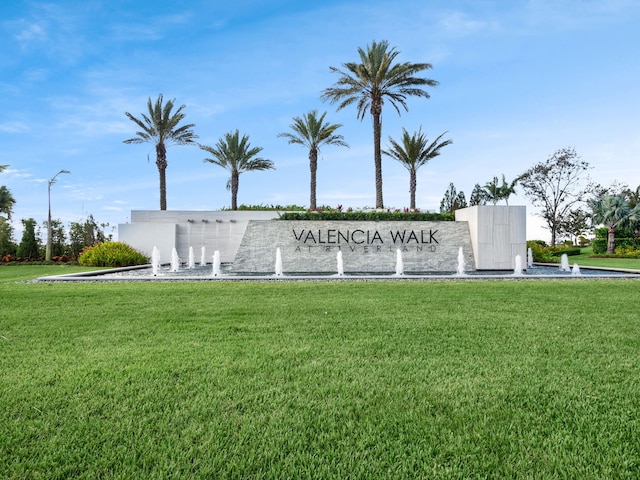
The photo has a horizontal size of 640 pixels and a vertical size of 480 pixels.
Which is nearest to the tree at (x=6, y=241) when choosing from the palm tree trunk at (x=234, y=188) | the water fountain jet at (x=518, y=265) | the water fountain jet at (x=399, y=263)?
the palm tree trunk at (x=234, y=188)

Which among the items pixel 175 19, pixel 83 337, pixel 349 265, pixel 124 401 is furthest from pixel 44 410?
pixel 349 265

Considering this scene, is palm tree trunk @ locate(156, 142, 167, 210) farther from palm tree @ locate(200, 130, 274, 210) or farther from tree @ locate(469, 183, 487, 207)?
tree @ locate(469, 183, 487, 207)

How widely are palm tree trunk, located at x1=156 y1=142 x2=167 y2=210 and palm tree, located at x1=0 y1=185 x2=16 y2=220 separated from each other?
2133 centimetres

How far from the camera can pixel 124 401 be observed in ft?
9.91

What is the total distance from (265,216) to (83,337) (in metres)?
20.2

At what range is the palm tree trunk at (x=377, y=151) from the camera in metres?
24.0

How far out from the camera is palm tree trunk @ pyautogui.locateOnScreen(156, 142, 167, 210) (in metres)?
28.7

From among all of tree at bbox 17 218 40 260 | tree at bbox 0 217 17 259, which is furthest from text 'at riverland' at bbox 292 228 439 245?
tree at bbox 0 217 17 259

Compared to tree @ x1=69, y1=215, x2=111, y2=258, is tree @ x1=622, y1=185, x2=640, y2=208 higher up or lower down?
higher up

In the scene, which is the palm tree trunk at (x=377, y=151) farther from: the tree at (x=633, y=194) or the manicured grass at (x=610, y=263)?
the tree at (x=633, y=194)

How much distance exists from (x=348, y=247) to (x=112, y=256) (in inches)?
508

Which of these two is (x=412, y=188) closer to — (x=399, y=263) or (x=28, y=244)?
(x=399, y=263)

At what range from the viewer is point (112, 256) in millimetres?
21078

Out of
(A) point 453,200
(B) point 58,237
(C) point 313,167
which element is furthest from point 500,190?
(B) point 58,237
